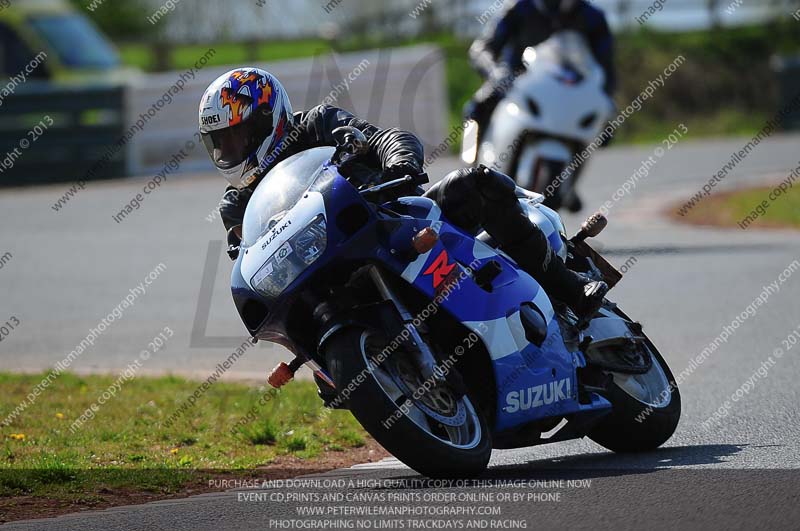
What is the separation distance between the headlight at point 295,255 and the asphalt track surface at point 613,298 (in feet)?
2.83

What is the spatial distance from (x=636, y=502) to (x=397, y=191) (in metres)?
1.60

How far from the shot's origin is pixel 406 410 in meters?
5.34

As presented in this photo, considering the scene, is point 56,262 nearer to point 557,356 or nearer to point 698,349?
point 698,349

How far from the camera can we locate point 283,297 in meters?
5.52

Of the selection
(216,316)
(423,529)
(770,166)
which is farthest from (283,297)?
(770,166)

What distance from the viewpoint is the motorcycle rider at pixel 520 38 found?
11195mm

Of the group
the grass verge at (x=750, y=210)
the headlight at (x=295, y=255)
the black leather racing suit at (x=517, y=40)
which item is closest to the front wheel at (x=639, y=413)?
the headlight at (x=295, y=255)

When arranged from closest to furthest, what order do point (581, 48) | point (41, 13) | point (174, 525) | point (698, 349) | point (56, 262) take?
point (174, 525)
point (698, 349)
point (581, 48)
point (56, 262)
point (41, 13)

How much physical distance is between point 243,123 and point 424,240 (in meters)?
1.15

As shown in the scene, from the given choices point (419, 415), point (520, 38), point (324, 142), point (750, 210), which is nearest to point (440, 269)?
point (419, 415)

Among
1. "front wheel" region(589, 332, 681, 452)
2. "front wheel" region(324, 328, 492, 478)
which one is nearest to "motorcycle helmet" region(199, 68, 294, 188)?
"front wheel" region(324, 328, 492, 478)

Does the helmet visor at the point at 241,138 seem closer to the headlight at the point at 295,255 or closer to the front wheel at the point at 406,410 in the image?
the headlight at the point at 295,255

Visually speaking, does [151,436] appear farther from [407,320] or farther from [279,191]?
[407,320]

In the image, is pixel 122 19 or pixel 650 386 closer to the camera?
pixel 650 386
